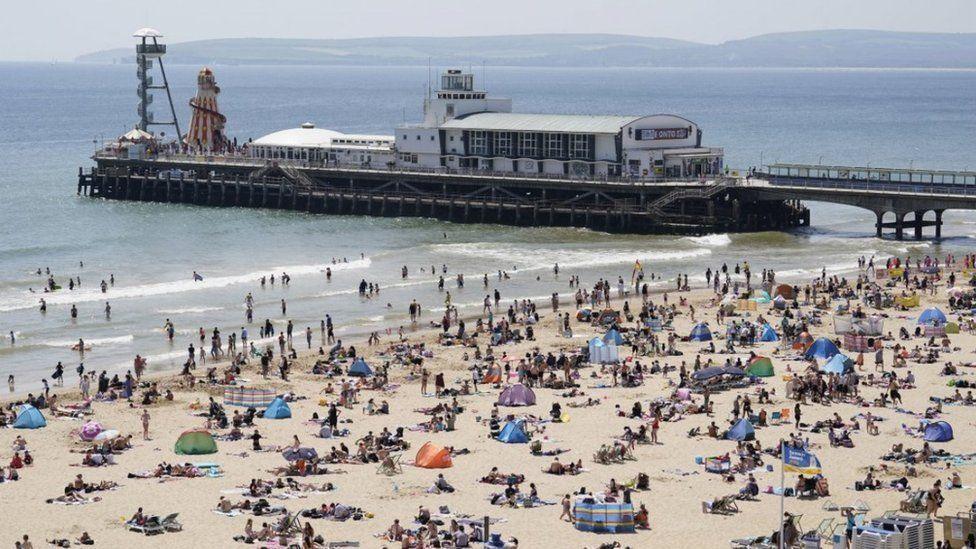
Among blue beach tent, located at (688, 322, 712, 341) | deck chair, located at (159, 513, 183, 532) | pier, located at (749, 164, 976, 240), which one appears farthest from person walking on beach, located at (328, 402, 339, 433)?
pier, located at (749, 164, 976, 240)

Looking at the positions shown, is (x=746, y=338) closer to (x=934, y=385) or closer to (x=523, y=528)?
(x=934, y=385)

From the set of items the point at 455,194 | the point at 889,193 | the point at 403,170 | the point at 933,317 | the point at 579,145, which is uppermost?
the point at 579,145

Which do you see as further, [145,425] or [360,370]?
[360,370]

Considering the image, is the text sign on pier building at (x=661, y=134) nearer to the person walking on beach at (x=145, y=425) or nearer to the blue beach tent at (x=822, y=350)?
the blue beach tent at (x=822, y=350)

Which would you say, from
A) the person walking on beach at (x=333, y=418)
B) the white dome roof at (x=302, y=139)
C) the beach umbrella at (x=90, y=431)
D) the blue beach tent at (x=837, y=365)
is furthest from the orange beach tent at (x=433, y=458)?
the white dome roof at (x=302, y=139)

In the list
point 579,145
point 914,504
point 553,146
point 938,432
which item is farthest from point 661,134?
→ point 914,504

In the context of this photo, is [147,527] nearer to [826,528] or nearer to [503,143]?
[826,528]
